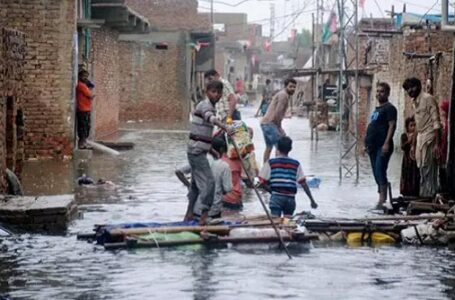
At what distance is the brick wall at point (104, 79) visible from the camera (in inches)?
1161

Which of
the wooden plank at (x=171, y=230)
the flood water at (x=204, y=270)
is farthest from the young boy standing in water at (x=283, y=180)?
the wooden plank at (x=171, y=230)

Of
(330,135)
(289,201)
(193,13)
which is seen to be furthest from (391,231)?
(193,13)

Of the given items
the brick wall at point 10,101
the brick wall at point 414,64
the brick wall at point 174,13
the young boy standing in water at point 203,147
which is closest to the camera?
the young boy standing in water at point 203,147

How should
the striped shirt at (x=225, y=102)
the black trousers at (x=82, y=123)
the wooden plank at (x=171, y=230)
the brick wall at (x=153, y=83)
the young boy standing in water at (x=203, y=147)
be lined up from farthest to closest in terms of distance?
the brick wall at (x=153, y=83) < the black trousers at (x=82, y=123) < the striped shirt at (x=225, y=102) < the young boy standing in water at (x=203, y=147) < the wooden plank at (x=171, y=230)

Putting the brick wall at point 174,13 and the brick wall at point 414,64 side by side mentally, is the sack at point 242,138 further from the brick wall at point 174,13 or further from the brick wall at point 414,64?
the brick wall at point 174,13

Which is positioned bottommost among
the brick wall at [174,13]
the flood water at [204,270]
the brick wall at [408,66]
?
the flood water at [204,270]

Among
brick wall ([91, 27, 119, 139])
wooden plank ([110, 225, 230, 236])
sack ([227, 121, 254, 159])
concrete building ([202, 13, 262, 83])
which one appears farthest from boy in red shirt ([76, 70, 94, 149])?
concrete building ([202, 13, 262, 83])

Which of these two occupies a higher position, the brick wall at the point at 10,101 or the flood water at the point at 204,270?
the brick wall at the point at 10,101

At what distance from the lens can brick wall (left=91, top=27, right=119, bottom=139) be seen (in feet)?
96.8

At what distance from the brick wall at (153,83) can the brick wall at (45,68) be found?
2227 cm

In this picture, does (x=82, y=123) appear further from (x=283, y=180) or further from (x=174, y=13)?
(x=174, y=13)

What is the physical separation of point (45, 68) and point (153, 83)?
77.7 feet

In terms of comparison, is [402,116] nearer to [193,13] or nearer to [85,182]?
[85,182]

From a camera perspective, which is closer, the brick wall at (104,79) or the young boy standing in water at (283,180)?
the young boy standing in water at (283,180)
